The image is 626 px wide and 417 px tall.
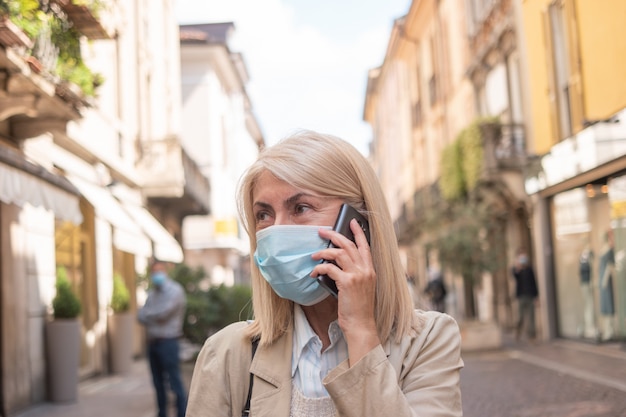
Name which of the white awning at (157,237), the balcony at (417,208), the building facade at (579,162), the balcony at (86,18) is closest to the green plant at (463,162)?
the balcony at (417,208)

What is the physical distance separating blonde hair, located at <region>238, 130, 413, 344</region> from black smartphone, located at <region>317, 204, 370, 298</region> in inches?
1.9

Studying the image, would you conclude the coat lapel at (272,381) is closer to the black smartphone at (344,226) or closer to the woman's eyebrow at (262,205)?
the black smartphone at (344,226)

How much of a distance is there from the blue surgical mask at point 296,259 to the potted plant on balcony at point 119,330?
14147 millimetres

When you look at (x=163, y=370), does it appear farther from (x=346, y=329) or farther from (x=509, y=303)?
(x=509, y=303)

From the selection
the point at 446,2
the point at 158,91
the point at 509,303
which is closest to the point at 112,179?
the point at 158,91

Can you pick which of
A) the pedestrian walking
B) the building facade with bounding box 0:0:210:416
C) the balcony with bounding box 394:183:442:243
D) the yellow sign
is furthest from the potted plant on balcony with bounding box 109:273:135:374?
the yellow sign

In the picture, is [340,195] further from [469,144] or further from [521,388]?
[469,144]

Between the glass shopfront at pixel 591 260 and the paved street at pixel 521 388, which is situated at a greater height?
the glass shopfront at pixel 591 260

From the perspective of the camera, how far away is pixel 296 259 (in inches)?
78.1

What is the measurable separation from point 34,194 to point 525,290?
440 inches

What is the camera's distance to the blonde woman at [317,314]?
1902 mm

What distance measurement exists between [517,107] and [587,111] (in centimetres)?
567

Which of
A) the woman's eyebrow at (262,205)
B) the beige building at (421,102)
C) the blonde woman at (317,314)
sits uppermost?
the beige building at (421,102)

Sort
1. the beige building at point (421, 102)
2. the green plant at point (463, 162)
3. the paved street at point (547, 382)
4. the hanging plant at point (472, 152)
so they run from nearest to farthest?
the paved street at point (547, 382) < the hanging plant at point (472, 152) < the green plant at point (463, 162) < the beige building at point (421, 102)
